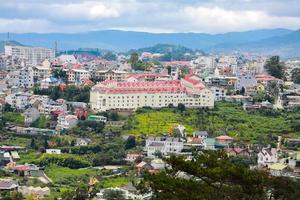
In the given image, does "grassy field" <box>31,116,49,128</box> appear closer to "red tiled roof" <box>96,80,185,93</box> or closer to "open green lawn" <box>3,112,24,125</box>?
"open green lawn" <box>3,112,24,125</box>

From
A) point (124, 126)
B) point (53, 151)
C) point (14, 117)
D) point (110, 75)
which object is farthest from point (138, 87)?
point (53, 151)

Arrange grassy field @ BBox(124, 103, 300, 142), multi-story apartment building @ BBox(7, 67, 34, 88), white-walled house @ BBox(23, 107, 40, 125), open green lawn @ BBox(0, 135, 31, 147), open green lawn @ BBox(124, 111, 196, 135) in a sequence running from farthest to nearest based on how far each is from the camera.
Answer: multi-story apartment building @ BBox(7, 67, 34, 88) < white-walled house @ BBox(23, 107, 40, 125) < open green lawn @ BBox(124, 111, 196, 135) < grassy field @ BBox(124, 103, 300, 142) < open green lawn @ BBox(0, 135, 31, 147)

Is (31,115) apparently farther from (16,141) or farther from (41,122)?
(16,141)

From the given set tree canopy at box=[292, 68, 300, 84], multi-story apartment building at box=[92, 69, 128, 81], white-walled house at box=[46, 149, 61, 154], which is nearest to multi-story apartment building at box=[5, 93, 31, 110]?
multi-story apartment building at box=[92, 69, 128, 81]

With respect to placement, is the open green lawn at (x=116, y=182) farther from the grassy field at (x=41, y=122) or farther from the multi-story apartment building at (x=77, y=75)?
the multi-story apartment building at (x=77, y=75)

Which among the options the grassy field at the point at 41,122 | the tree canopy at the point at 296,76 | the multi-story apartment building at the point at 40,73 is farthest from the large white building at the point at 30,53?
the grassy field at the point at 41,122

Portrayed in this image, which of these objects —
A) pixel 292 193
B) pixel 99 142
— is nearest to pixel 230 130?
pixel 99 142

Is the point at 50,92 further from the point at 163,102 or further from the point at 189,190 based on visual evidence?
the point at 189,190
